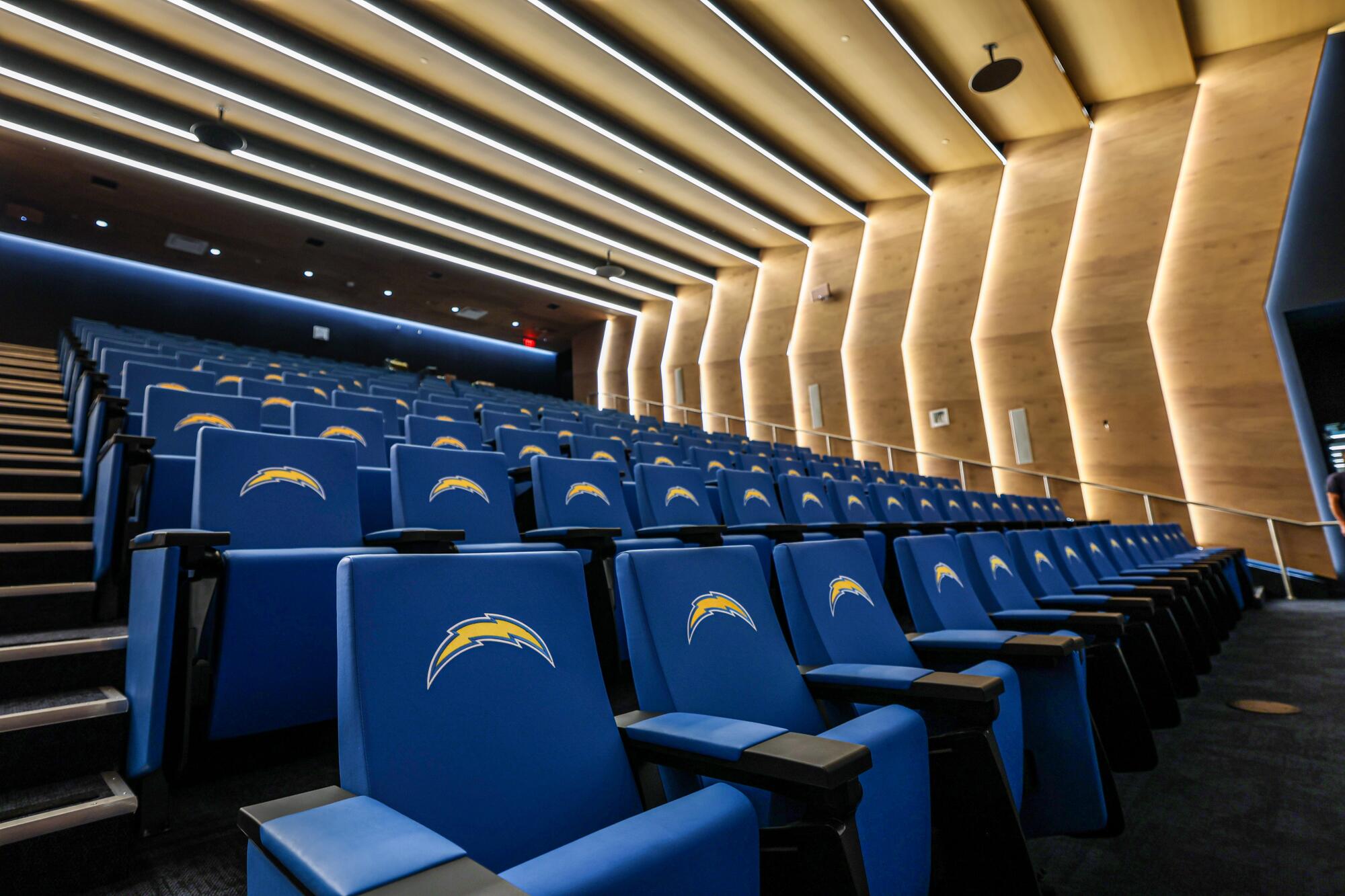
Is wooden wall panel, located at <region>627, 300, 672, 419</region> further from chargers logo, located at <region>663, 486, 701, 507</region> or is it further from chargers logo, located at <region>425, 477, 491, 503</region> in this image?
chargers logo, located at <region>425, 477, 491, 503</region>

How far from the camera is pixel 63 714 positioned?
2.14ft

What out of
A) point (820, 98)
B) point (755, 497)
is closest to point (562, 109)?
point (820, 98)

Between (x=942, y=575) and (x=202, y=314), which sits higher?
(x=202, y=314)

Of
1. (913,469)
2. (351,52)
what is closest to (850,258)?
(913,469)

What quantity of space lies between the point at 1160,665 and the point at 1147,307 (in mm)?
3735

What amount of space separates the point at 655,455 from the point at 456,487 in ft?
3.47

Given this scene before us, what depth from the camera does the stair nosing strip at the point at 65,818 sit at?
537 millimetres

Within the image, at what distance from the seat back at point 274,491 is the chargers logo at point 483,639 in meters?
0.58

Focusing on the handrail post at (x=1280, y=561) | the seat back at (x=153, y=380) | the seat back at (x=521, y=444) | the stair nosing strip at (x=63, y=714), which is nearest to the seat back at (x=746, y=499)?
the seat back at (x=521, y=444)

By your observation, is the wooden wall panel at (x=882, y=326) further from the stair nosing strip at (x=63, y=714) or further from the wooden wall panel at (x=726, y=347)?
the stair nosing strip at (x=63, y=714)

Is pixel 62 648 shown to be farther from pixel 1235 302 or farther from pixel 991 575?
pixel 1235 302

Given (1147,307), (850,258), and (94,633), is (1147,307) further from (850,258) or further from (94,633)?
(94,633)

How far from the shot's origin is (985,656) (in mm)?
828

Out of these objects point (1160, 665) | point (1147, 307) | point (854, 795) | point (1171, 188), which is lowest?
point (1160, 665)
